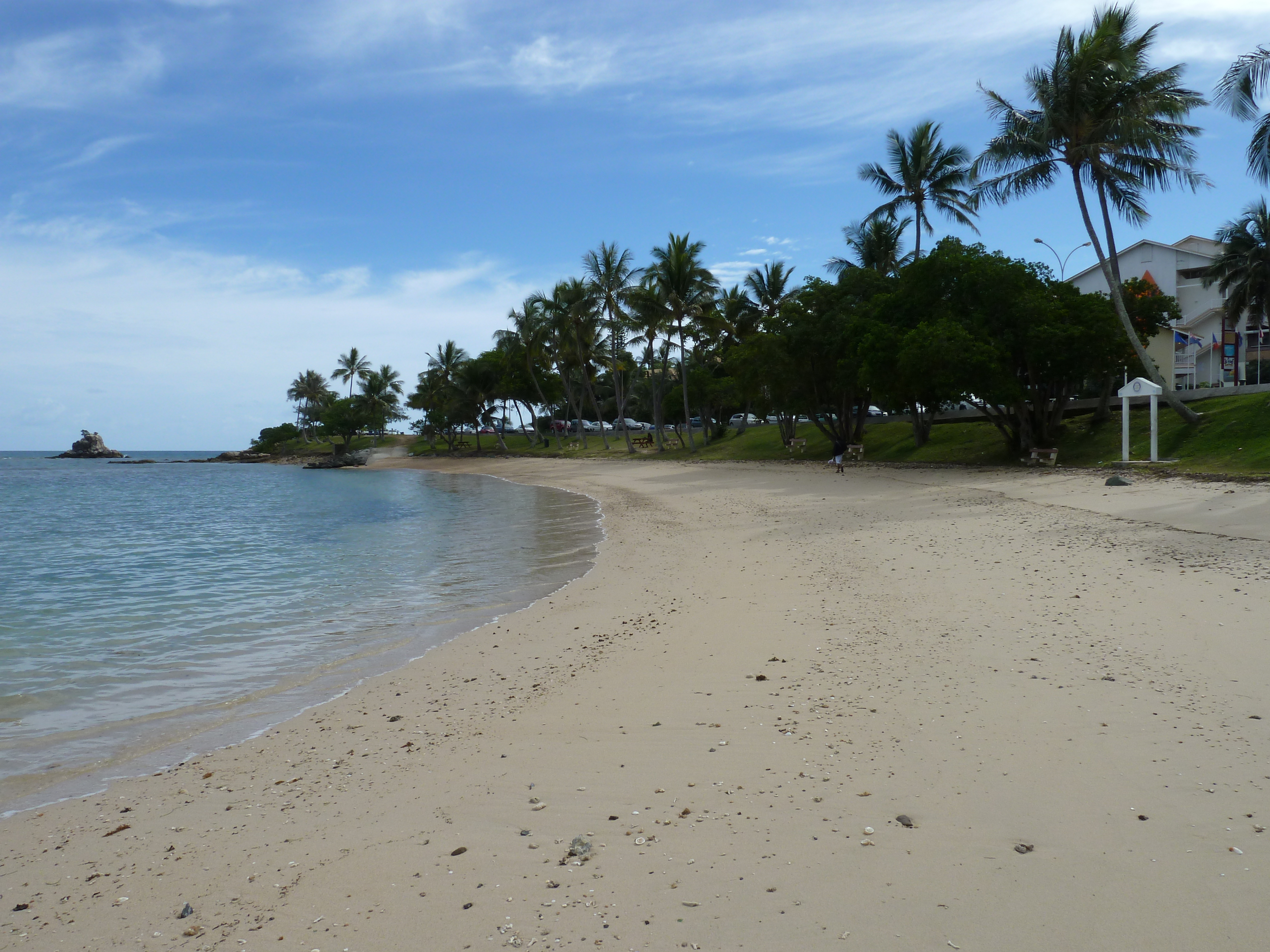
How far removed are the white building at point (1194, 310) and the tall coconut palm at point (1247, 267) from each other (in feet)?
5.23

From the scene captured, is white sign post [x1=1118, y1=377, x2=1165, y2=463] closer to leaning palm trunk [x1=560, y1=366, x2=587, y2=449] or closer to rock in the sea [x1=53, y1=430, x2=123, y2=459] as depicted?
leaning palm trunk [x1=560, y1=366, x2=587, y2=449]

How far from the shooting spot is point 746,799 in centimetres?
383

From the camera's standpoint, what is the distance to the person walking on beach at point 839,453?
2745 centimetres

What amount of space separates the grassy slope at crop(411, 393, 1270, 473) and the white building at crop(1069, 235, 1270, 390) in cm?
1179

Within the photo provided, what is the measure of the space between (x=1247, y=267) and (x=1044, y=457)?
2366 centimetres

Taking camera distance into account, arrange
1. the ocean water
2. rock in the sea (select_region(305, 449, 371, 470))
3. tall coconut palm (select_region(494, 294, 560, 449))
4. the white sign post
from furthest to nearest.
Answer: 1. rock in the sea (select_region(305, 449, 371, 470))
2. tall coconut palm (select_region(494, 294, 560, 449))
3. the white sign post
4. the ocean water

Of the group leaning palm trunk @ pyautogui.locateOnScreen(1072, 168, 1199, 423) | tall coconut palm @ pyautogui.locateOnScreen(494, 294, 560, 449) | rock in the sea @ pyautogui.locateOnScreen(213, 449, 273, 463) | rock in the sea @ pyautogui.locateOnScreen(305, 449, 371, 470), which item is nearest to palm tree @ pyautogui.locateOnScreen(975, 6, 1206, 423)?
leaning palm trunk @ pyautogui.locateOnScreen(1072, 168, 1199, 423)

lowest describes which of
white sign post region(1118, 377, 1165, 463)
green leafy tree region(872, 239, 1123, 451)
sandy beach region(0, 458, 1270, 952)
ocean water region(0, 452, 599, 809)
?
ocean water region(0, 452, 599, 809)

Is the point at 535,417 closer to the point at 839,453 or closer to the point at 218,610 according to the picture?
the point at 839,453

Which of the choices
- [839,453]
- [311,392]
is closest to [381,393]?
[311,392]

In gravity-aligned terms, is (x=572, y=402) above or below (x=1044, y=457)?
above

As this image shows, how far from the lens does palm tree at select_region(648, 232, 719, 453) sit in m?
41.6

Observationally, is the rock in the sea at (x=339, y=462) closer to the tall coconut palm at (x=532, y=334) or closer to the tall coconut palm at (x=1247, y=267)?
the tall coconut palm at (x=532, y=334)

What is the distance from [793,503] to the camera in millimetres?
18547
